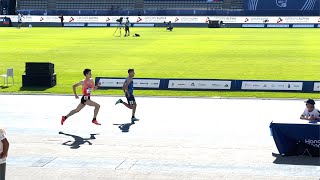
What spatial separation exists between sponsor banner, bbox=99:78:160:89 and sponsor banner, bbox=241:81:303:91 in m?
3.85

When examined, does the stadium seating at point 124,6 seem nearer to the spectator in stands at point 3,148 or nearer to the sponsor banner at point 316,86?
the sponsor banner at point 316,86

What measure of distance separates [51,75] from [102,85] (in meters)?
2.39

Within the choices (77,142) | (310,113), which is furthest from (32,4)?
(310,113)

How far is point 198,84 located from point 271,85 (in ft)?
10.3

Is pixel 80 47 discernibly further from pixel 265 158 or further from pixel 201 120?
pixel 265 158

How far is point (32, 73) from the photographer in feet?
86.6

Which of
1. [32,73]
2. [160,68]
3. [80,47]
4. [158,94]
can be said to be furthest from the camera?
[80,47]

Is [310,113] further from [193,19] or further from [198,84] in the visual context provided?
[193,19]

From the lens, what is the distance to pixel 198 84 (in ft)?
83.8

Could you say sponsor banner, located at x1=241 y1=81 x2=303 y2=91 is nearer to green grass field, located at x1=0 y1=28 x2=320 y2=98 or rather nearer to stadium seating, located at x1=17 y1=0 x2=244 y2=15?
green grass field, located at x1=0 y1=28 x2=320 y2=98

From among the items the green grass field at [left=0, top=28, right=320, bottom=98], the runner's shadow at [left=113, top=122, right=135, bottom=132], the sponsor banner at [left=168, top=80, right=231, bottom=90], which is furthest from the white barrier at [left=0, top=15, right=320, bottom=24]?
the runner's shadow at [left=113, top=122, right=135, bottom=132]

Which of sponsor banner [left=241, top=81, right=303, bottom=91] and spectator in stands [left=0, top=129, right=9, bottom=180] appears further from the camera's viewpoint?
sponsor banner [left=241, top=81, right=303, bottom=91]

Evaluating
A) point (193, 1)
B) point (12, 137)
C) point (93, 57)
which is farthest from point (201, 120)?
point (193, 1)

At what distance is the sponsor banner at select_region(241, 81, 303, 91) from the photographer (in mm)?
24625
